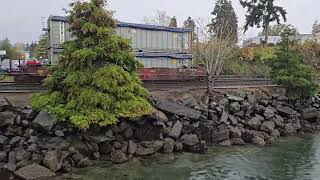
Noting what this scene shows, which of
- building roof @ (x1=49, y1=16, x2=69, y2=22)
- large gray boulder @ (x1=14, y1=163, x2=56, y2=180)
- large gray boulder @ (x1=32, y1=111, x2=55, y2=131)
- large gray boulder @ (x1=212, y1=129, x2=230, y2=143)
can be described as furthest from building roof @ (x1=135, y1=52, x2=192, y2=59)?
large gray boulder @ (x1=14, y1=163, x2=56, y2=180)

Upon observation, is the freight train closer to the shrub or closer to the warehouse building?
the warehouse building

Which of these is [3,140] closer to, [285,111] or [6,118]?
[6,118]

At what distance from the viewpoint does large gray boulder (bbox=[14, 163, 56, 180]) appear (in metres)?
17.0

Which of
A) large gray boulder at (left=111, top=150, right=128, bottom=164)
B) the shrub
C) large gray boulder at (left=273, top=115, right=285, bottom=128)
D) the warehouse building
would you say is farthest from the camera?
the warehouse building

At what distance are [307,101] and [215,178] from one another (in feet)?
62.7

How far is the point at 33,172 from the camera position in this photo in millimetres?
17234

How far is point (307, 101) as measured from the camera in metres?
34.2

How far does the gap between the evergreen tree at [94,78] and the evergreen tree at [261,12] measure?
118 feet

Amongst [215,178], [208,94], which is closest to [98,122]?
[215,178]

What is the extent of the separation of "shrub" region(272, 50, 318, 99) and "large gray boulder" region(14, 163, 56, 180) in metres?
21.5

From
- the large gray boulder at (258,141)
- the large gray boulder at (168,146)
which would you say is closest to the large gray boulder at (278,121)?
the large gray boulder at (258,141)

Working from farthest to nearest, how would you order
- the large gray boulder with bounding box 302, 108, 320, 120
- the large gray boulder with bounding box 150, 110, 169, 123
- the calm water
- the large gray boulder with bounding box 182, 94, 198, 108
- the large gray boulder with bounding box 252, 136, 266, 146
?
1. the large gray boulder with bounding box 302, 108, 320, 120
2. the large gray boulder with bounding box 182, 94, 198, 108
3. the large gray boulder with bounding box 252, 136, 266, 146
4. the large gray boulder with bounding box 150, 110, 169, 123
5. the calm water

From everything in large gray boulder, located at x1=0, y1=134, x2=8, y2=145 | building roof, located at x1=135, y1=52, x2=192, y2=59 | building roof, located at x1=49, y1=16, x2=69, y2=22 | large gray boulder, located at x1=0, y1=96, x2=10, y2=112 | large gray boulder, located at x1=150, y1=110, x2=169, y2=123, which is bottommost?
large gray boulder, located at x1=0, y1=134, x2=8, y2=145

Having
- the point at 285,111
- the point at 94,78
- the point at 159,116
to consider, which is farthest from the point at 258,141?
the point at 94,78
